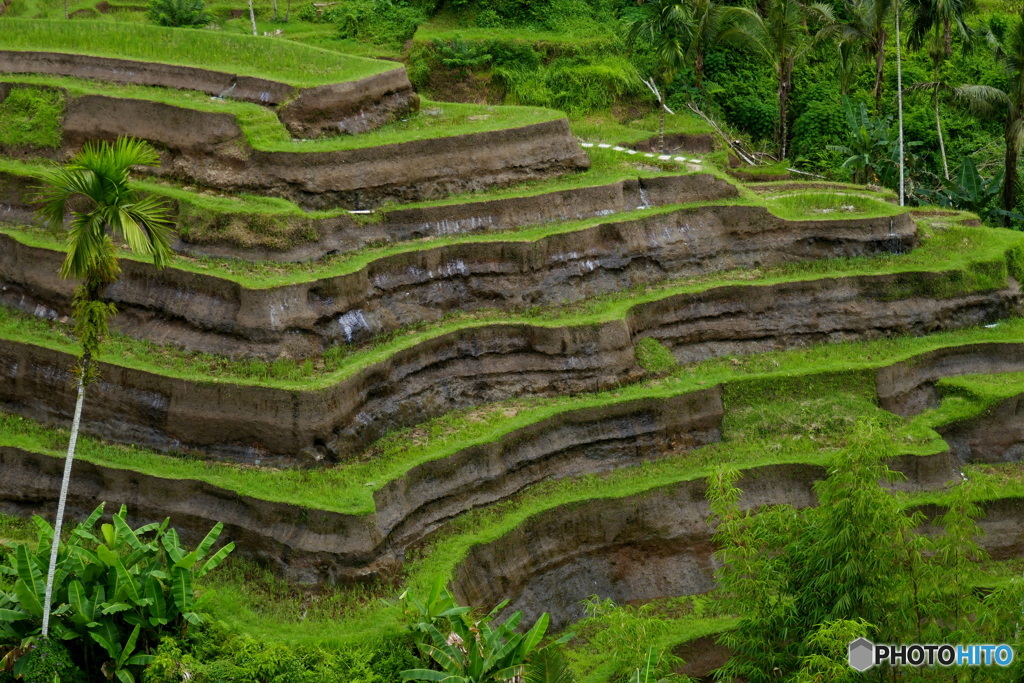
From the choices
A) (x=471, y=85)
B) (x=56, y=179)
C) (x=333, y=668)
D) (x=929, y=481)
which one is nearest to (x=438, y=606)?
(x=333, y=668)

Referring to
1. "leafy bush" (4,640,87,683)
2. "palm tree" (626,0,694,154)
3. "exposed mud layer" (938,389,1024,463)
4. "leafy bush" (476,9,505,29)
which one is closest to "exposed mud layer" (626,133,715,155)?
"palm tree" (626,0,694,154)

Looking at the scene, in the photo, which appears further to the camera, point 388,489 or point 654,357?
point 654,357

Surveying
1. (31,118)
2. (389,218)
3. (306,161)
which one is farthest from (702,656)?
(31,118)

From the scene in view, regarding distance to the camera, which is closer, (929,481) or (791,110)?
(929,481)

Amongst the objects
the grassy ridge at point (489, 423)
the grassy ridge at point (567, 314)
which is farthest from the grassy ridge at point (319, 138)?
the grassy ridge at point (489, 423)

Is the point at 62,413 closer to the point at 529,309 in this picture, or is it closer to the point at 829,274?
the point at 529,309

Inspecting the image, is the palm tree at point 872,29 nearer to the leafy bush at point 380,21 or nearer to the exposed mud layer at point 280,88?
the leafy bush at point 380,21

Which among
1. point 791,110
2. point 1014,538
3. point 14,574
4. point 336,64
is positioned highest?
point 336,64

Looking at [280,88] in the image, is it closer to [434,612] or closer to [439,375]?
[439,375]
